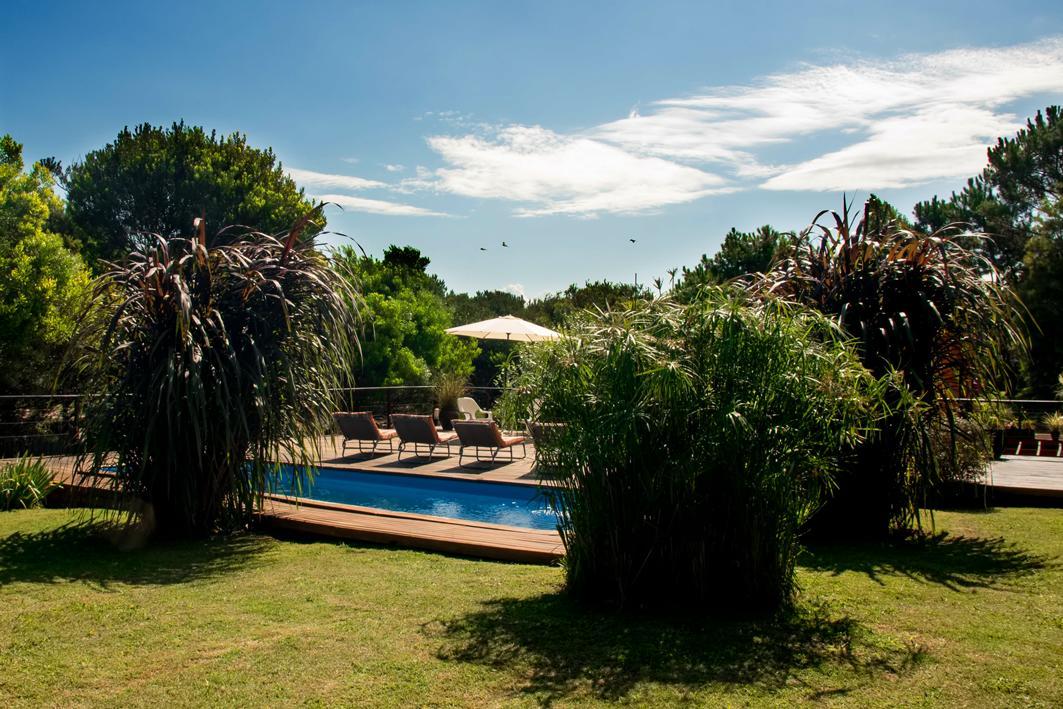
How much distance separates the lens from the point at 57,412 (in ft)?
45.6

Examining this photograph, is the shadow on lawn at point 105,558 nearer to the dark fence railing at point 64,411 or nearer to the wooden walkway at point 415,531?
the wooden walkway at point 415,531

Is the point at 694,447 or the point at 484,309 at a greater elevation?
the point at 484,309

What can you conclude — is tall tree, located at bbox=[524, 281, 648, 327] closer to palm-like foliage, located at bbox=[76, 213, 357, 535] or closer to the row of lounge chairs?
the row of lounge chairs

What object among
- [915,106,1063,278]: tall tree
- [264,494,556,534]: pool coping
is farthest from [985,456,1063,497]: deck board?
[915,106,1063,278]: tall tree

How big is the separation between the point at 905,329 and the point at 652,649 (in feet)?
11.9

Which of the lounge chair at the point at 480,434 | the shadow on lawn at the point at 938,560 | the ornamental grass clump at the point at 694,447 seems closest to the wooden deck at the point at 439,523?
the ornamental grass clump at the point at 694,447

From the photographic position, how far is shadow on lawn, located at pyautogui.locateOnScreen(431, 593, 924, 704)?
3.42 m

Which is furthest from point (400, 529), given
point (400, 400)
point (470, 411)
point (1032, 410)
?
point (1032, 410)

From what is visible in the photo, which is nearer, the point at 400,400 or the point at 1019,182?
the point at 400,400

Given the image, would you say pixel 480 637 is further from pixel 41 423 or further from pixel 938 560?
pixel 41 423

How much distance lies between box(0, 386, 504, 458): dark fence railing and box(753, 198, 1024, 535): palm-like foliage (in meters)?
3.14

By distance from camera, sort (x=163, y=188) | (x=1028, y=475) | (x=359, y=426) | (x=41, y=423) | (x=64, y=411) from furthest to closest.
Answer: (x=163, y=188), (x=41, y=423), (x=359, y=426), (x=1028, y=475), (x=64, y=411)

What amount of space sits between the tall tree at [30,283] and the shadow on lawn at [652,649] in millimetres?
Answer: 11291

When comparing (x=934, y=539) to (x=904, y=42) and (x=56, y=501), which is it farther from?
(x=56, y=501)
